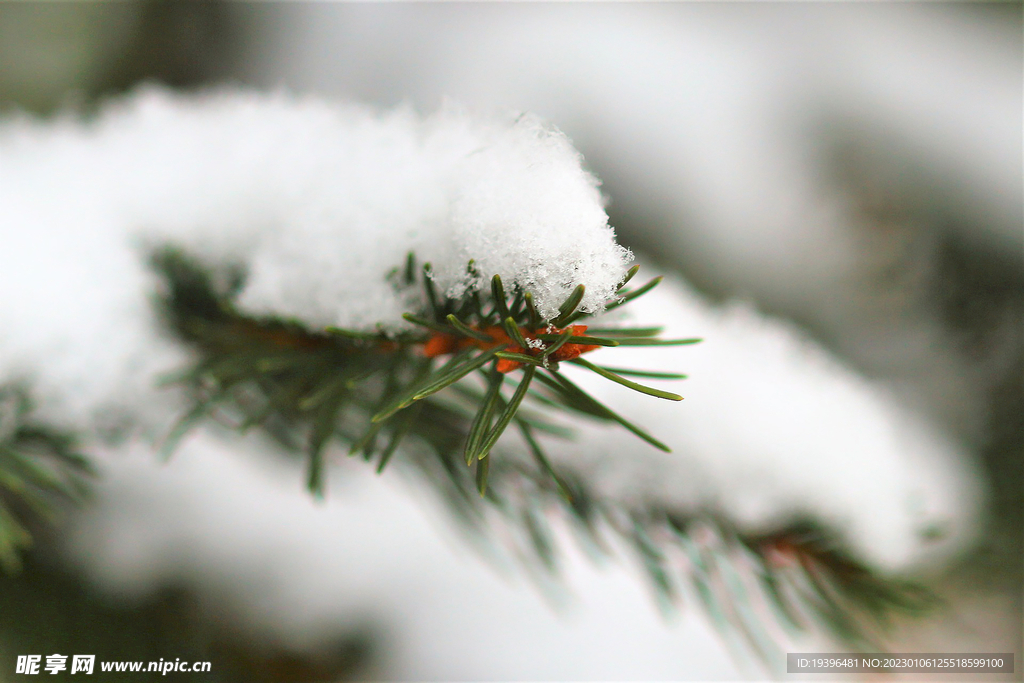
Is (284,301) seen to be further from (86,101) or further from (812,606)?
(86,101)

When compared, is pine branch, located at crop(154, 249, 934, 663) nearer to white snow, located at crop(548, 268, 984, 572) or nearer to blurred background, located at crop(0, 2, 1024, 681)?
white snow, located at crop(548, 268, 984, 572)

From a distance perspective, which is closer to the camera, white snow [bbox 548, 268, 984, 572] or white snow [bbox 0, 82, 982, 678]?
white snow [bbox 0, 82, 982, 678]

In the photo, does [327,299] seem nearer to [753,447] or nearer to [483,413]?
[483,413]

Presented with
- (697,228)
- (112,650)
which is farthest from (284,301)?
(697,228)

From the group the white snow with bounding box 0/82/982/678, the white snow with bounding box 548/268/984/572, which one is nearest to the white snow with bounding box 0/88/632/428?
the white snow with bounding box 0/82/982/678

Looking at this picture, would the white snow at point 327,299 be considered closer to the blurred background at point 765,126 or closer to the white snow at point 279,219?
the white snow at point 279,219

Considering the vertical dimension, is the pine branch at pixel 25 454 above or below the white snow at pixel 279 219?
below

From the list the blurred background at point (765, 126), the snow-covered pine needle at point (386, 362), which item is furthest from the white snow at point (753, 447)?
the blurred background at point (765, 126)

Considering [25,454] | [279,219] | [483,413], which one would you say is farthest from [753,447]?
[25,454]
